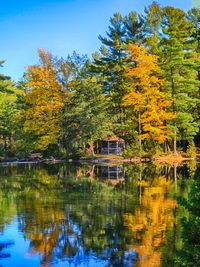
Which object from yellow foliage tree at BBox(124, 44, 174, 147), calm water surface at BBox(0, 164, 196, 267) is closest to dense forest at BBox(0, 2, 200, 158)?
yellow foliage tree at BBox(124, 44, 174, 147)

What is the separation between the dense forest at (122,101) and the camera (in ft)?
136

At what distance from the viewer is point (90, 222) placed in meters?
14.6

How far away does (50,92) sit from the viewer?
44.2 m

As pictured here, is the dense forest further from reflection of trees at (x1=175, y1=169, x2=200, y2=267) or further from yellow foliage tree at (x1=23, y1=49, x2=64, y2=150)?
reflection of trees at (x1=175, y1=169, x2=200, y2=267)

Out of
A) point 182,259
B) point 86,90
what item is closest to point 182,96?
point 86,90

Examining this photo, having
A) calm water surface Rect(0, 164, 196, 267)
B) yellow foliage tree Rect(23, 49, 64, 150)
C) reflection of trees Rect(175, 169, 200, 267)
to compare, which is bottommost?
calm water surface Rect(0, 164, 196, 267)

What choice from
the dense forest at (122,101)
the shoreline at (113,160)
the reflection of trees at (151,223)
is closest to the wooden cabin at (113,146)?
the dense forest at (122,101)

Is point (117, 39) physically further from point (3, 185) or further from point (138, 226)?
point (138, 226)

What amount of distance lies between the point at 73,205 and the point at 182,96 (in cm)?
2689

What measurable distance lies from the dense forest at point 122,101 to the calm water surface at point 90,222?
677 inches

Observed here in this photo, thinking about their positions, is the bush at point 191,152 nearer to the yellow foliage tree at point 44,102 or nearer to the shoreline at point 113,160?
the shoreline at point 113,160

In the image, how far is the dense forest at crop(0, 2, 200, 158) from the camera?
41562mm

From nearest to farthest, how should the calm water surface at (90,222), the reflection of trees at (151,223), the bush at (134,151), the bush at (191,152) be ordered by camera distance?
the reflection of trees at (151,223) → the calm water surface at (90,222) → the bush at (134,151) → the bush at (191,152)

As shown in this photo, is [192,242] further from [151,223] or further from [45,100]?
[45,100]
